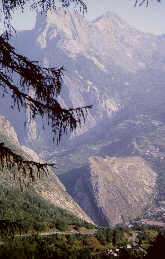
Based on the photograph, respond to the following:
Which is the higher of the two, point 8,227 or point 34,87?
point 34,87

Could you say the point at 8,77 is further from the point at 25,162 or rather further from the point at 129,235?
the point at 129,235

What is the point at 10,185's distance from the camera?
113m

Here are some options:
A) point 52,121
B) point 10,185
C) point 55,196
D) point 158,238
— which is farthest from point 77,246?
point 55,196

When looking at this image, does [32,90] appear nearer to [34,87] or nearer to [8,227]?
[34,87]

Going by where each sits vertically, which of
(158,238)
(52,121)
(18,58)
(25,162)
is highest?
(18,58)

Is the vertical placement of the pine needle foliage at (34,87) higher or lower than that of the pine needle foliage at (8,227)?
higher

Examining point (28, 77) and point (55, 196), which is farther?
point (55, 196)

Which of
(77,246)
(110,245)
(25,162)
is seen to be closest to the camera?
(25,162)

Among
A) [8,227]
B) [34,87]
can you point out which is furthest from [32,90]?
[8,227]

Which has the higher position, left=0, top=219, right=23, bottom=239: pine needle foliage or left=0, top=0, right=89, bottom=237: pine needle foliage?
left=0, top=0, right=89, bottom=237: pine needle foliage

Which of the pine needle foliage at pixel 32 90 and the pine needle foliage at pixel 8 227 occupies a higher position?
the pine needle foliage at pixel 32 90

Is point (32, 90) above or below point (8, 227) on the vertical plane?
above

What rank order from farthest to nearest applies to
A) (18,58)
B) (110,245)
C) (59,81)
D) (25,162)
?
(110,245)
(59,81)
(18,58)
(25,162)

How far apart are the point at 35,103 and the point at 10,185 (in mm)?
108241
